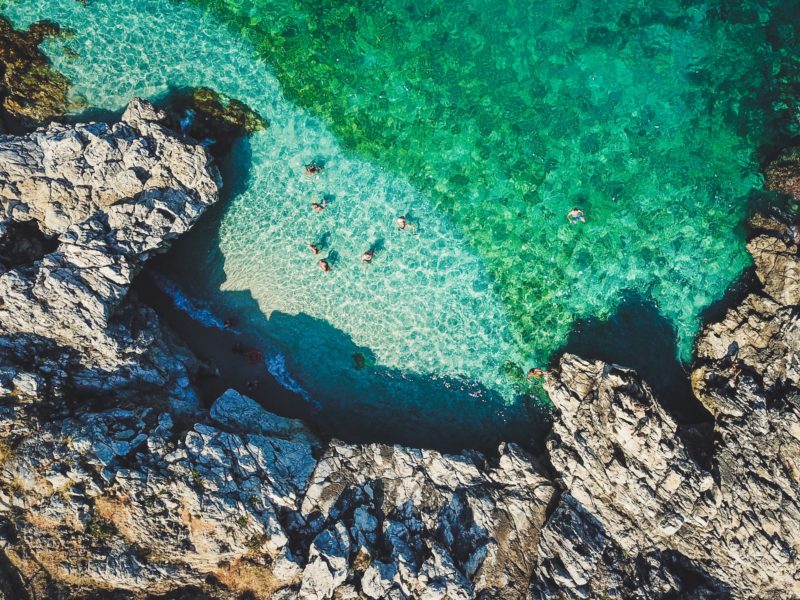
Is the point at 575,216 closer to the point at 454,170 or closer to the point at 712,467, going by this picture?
the point at 454,170

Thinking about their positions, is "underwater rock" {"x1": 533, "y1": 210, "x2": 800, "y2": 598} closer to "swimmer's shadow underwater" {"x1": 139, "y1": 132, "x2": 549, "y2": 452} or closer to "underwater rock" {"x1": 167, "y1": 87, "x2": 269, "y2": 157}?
"swimmer's shadow underwater" {"x1": 139, "y1": 132, "x2": 549, "y2": 452}

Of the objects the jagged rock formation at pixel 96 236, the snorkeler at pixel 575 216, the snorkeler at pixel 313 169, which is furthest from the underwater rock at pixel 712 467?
the jagged rock formation at pixel 96 236

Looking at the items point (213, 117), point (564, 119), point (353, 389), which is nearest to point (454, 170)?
point (564, 119)

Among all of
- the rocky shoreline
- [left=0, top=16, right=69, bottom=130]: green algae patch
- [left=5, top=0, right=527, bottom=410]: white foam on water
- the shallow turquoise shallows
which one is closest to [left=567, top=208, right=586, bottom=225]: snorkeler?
the shallow turquoise shallows

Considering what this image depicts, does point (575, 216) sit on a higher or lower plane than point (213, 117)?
higher

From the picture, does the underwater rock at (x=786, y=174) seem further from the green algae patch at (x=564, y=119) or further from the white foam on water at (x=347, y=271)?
the white foam on water at (x=347, y=271)

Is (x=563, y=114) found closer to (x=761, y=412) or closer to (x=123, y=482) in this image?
(x=761, y=412)
